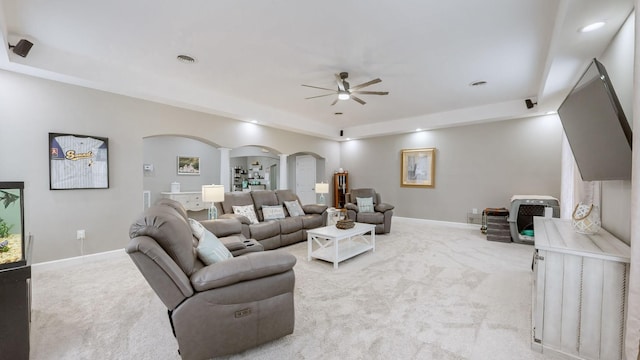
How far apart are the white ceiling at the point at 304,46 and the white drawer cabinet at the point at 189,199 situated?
9.09 feet

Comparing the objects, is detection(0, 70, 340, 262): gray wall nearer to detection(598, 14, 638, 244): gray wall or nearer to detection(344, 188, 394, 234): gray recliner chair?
detection(344, 188, 394, 234): gray recliner chair

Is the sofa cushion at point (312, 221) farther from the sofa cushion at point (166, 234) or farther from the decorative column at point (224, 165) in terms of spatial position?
the sofa cushion at point (166, 234)

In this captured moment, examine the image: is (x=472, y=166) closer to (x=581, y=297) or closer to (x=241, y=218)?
(x=581, y=297)

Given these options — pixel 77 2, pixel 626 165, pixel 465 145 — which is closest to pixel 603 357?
pixel 626 165

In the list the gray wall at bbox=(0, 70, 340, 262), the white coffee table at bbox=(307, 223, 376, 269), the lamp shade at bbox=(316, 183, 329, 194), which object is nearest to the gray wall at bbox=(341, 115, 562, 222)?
the lamp shade at bbox=(316, 183, 329, 194)

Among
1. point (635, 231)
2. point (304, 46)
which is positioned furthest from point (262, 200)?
point (635, 231)

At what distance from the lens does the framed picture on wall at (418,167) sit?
6.77 m

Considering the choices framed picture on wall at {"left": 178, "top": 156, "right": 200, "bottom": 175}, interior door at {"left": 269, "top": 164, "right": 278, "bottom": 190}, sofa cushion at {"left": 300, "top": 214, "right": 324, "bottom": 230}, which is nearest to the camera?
sofa cushion at {"left": 300, "top": 214, "right": 324, "bottom": 230}

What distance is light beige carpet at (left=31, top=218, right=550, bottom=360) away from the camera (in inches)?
73.5

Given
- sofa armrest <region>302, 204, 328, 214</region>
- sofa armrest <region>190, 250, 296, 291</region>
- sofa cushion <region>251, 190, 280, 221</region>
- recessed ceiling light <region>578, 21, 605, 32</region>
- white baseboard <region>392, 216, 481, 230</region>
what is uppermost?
recessed ceiling light <region>578, 21, 605, 32</region>


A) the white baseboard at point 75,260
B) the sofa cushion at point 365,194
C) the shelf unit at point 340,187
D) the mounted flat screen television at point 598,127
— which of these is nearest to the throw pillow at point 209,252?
the mounted flat screen television at point 598,127

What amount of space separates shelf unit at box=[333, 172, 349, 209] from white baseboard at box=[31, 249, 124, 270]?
5580 mm

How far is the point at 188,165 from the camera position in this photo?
7414mm

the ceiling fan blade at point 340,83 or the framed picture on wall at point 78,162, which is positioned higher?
the ceiling fan blade at point 340,83
